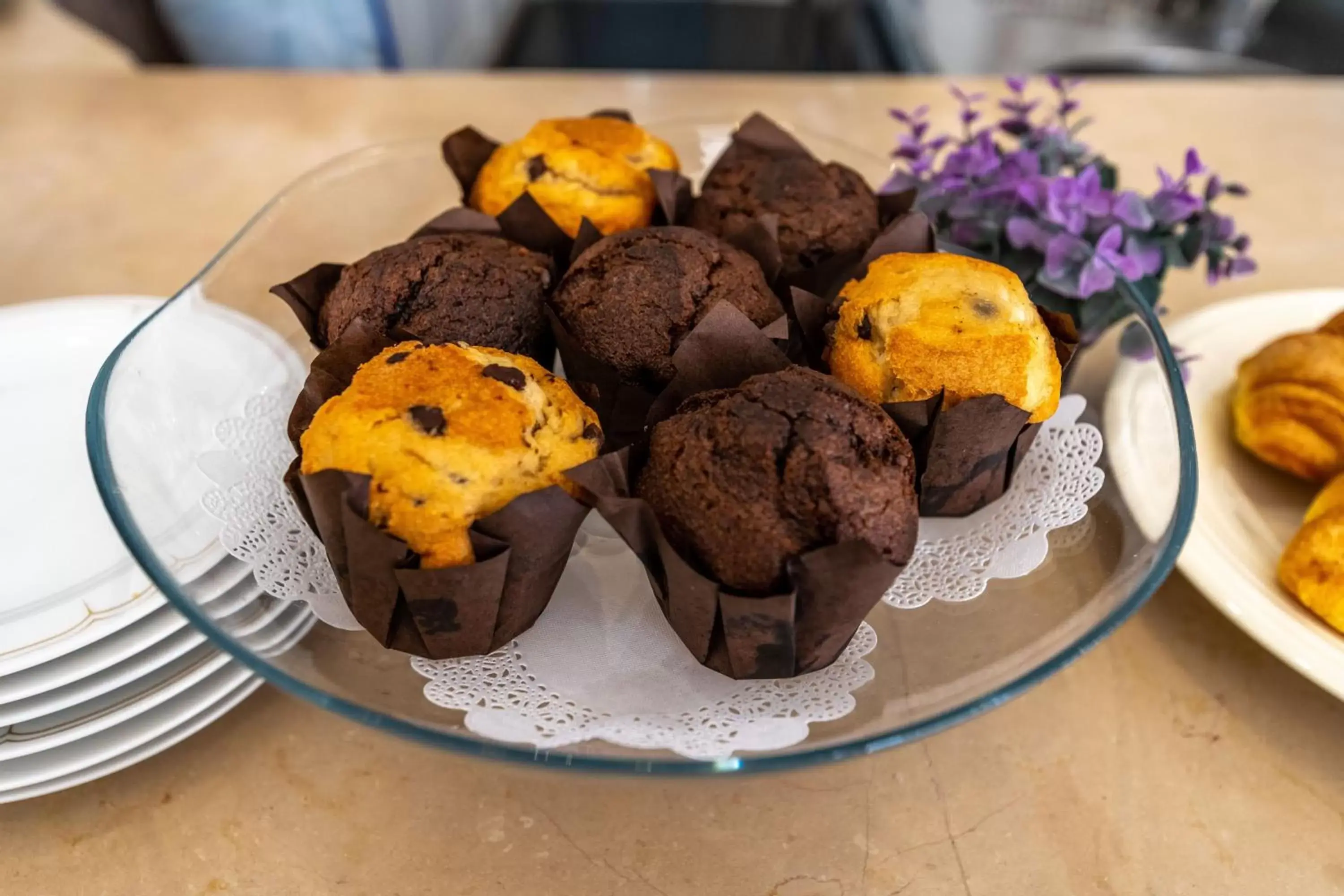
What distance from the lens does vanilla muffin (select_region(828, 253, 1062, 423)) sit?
1.04m

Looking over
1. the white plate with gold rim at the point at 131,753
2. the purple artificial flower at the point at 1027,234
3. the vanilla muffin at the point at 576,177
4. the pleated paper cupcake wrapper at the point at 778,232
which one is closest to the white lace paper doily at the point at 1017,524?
the purple artificial flower at the point at 1027,234

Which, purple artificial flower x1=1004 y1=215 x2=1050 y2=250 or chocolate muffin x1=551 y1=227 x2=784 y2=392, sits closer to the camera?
chocolate muffin x1=551 y1=227 x2=784 y2=392

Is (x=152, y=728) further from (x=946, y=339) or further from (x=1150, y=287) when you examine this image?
(x=1150, y=287)

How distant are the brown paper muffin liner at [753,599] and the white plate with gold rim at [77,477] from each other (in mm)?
395

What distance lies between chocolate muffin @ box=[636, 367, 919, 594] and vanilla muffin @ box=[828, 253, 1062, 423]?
0.37 ft

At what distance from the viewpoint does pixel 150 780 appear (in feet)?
3.34

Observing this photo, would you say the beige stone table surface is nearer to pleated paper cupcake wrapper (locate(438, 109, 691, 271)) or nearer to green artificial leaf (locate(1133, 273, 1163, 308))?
green artificial leaf (locate(1133, 273, 1163, 308))

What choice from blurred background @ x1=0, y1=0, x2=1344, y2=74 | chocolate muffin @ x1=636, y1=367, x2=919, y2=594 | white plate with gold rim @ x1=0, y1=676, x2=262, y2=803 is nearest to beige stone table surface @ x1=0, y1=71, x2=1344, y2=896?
white plate with gold rim @ x1=0, y1=676, x2=262, y2=803

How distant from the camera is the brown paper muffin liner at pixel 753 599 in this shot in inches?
33.4

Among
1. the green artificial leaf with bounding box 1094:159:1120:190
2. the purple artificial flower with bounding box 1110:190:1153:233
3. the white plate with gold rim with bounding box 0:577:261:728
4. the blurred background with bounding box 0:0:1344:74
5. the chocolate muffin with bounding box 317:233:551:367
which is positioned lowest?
the blurred background with bounding box 0:0:1344:74

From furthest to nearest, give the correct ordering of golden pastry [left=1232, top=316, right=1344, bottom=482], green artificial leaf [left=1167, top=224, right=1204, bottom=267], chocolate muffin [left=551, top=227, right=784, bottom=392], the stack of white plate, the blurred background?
the blurred background
green artificial leaf [left=1167, top=224, right=1204, bottom=267]
golden pastry [left=1232, top=316, right=1344, bottom=482]
chocolate muffin [left=551, top=227, right=784, bottom=392]
the stack of white plate

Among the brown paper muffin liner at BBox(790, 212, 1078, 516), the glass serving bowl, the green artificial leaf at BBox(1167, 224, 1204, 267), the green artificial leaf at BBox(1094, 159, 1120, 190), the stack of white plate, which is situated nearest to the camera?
the glass serving bowl

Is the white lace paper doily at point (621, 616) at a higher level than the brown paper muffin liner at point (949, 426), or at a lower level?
lower

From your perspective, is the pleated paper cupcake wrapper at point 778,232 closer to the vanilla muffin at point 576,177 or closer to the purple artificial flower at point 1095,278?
the vanilla muffin at point 576,177
